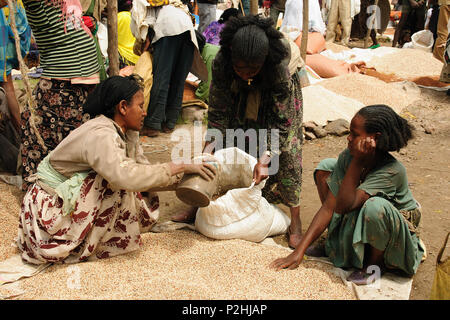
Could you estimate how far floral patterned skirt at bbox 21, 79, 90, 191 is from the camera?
2801 mm

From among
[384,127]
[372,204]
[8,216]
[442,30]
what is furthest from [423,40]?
[8,216]

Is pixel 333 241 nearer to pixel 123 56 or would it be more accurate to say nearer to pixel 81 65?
pixel 81 65

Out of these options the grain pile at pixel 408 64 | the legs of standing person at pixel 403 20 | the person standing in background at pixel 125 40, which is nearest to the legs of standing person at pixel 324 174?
the person standing in background at pixel 125 40

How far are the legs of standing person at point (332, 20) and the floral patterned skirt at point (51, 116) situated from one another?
7.33 m

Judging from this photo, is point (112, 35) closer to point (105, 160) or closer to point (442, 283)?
point (105, 160)

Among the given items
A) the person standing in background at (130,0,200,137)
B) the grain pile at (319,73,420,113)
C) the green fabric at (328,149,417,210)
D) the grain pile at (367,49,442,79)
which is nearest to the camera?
the green fabric at (328,149,417,210)

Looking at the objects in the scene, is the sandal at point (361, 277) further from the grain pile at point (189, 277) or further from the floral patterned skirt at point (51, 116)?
the floral patterned skirt at point (51, 116)

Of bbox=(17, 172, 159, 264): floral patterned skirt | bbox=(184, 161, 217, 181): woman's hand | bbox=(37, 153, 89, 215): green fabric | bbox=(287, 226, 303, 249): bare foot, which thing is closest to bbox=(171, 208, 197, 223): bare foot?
bbox=(17, 172, 159, 264): floral patterned skirt

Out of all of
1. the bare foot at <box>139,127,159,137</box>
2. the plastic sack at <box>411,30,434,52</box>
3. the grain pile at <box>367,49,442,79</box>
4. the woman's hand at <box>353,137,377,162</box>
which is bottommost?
the bare foot at <box>139,127,159,137</box>

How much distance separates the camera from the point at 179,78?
4672 mm

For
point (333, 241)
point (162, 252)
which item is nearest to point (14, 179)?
point (162, 252)

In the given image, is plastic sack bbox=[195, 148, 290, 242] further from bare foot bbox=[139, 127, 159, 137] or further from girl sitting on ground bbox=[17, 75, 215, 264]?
bare foot bbox=[139, 127, 159, 137]

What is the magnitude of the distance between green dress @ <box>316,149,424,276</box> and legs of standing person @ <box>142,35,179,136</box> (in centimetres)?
264

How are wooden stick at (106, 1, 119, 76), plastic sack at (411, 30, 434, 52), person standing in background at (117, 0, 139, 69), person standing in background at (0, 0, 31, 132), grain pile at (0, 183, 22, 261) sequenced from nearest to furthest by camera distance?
grain pile at (0, 183, 22, 261)
wooden stick at (106, 1, 119, 76)
person standing in background at (0, 0, 31, 132)
person standing in background at (117, 0, 139, 69)
plastic sack at (411, 30, 434, 52)
